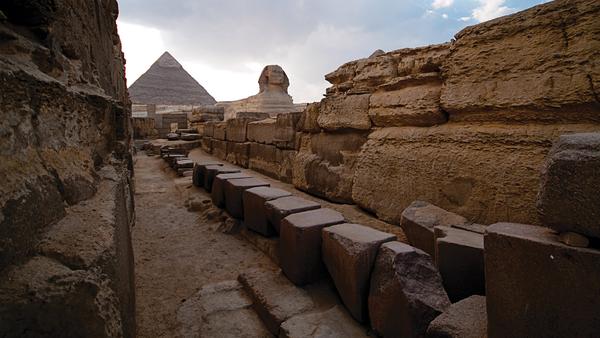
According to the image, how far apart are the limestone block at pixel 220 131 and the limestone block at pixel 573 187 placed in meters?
6.92

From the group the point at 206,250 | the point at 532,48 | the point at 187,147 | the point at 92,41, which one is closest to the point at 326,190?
the point at 206,250

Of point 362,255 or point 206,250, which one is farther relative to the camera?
point 206,250

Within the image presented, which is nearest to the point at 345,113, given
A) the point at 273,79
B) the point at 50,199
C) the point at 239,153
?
the point at 50,199

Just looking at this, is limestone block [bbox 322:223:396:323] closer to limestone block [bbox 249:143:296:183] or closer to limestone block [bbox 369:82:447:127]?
limestone block [bbox 369:82:447:127]

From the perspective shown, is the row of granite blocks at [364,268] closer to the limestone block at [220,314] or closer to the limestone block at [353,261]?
the limestone block at [353,261]

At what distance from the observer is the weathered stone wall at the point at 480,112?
5.04ft

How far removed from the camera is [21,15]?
43.6 inches

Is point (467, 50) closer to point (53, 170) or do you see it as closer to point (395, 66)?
point (395, 66)

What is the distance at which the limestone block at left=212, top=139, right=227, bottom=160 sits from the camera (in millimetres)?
7266

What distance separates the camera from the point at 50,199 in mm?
905

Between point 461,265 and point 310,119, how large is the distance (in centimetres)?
263

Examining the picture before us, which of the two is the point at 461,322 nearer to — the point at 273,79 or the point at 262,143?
the point at 262,143

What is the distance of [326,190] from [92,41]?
92.4 inches

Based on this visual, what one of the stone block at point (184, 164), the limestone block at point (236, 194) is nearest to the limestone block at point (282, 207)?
the limestone block at point (236, 194)
